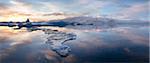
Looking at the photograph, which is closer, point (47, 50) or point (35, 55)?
point (35, 55)

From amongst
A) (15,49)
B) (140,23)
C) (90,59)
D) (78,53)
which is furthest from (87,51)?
(140,23)

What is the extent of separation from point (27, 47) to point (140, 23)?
18.7m

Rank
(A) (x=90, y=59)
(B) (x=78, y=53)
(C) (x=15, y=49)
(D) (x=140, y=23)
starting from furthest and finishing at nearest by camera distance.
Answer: (D) (x=140, y=23), (C) (x=15, y=49), (B) (x=78, y=53), (A) (x=90, y=59)

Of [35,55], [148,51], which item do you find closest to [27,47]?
[35,55]

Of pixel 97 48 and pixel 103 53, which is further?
pixel 97 48

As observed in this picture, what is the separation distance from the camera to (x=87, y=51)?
13328 mm

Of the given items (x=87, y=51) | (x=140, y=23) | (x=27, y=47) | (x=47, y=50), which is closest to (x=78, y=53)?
(x=87, y=51)

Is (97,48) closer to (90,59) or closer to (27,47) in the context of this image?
(90,59)

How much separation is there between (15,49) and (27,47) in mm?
815

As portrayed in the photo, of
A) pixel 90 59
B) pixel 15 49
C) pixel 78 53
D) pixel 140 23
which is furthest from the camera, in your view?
pixel 140 23

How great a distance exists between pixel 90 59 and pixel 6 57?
3.93 m

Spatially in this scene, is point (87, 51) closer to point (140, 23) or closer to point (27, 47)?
point (27, 47)

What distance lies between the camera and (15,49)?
45.9 feet

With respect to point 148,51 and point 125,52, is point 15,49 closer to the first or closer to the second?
point 125,52
